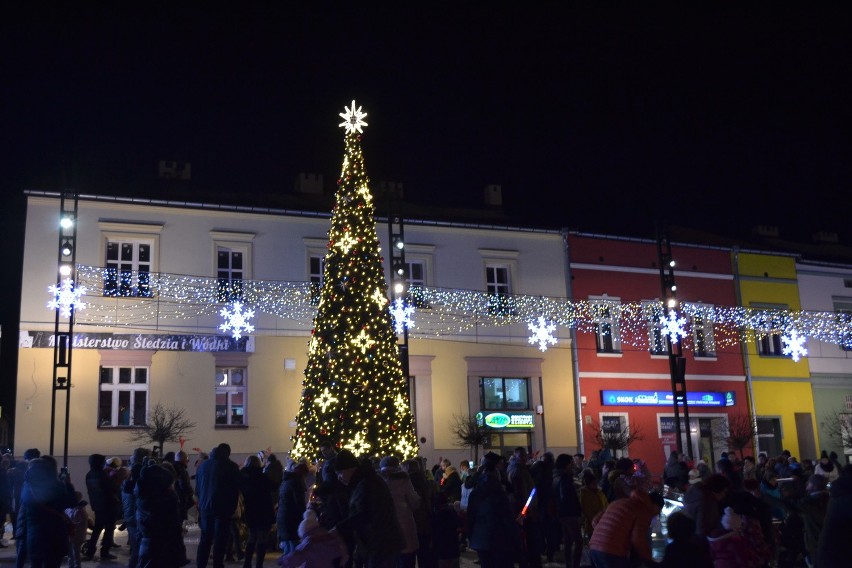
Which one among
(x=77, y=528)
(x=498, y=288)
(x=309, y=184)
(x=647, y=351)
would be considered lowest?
(x=77, y=528)

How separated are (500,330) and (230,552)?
1705 cm

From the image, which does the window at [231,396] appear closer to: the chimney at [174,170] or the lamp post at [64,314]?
the lamp post at [64,314]

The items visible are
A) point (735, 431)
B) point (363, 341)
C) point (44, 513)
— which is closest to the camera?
point (44, 513)

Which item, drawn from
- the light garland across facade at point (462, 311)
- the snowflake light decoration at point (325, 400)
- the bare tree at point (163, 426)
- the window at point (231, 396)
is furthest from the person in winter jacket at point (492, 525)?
the window at point (231, 396)

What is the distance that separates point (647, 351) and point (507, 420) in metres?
6.50

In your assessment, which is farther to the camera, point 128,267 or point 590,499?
point 128,267

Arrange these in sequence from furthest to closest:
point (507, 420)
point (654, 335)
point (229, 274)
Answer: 1. point (654, 335)
2. point (507, 420)
3. point (229, 274)

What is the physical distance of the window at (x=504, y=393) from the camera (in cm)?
3117

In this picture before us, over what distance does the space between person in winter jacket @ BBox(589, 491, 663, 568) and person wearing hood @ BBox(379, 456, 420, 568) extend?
1.99 meters

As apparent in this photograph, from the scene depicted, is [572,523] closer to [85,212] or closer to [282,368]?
[282,368]

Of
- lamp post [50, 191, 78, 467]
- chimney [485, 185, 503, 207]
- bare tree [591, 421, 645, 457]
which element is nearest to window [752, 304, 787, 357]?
bare tree [591, 421, 645, 457]

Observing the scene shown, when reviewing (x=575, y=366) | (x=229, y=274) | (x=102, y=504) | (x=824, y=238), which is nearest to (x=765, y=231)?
(x=824, y=238)

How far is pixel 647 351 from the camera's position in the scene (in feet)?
111

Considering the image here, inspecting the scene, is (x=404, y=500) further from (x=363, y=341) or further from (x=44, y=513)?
(x=363, y=341)
